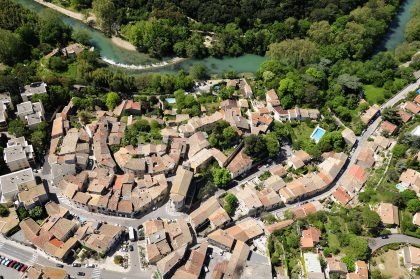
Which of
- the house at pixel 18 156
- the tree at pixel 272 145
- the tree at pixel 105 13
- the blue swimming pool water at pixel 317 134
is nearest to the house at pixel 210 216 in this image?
the tree at pixel 272 145

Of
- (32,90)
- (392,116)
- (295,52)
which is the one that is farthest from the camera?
(295,52)

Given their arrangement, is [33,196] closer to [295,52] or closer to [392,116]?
[295,52]

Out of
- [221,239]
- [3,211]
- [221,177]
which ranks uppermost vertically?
[221,177]

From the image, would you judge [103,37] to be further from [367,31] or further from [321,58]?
[367,31]

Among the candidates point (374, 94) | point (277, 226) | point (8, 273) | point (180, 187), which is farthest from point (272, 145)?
point (8, 273)

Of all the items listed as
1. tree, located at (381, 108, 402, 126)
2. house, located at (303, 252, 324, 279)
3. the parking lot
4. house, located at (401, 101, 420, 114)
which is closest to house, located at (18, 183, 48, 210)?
the parking lot

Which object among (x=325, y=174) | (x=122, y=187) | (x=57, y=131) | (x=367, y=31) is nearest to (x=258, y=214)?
(x=325, y=174)
